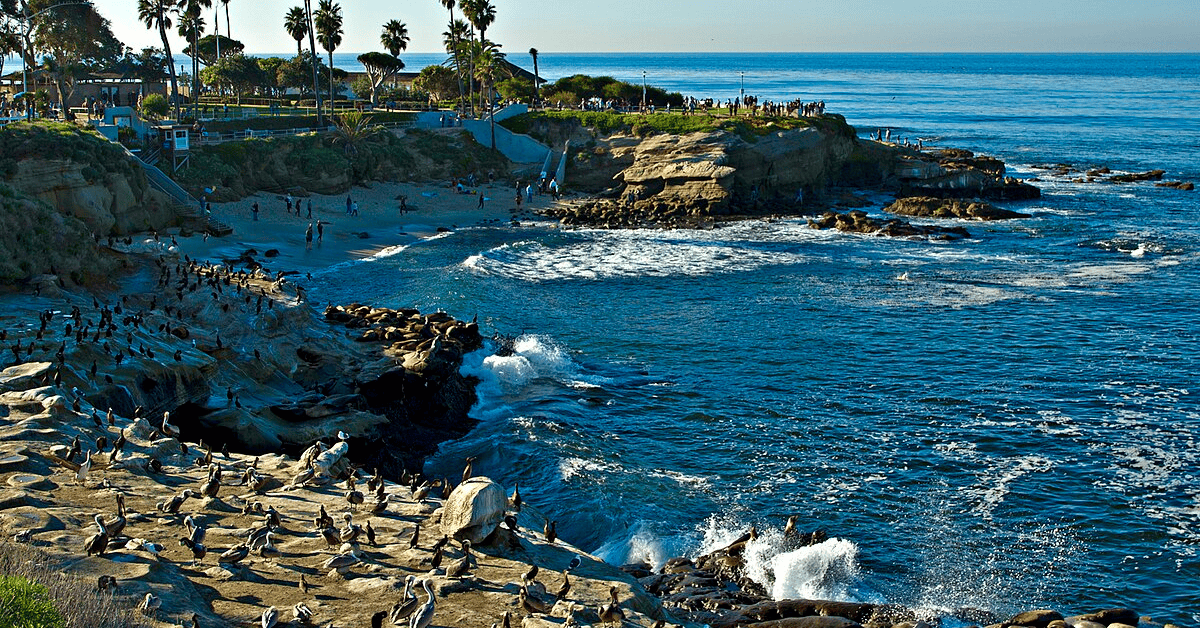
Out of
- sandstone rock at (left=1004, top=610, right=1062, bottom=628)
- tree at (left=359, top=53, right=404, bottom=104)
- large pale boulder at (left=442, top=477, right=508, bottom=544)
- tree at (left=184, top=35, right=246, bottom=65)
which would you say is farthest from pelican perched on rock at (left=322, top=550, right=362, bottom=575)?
tree at (left=184, top=35, right=246, bottom=65)

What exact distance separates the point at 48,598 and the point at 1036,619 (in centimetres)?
1674

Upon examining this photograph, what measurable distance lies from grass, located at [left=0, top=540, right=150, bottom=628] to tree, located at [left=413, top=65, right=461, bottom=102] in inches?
3318

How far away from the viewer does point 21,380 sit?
25.6 metres

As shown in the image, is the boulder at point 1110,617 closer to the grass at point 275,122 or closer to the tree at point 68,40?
the grass at point 275,122

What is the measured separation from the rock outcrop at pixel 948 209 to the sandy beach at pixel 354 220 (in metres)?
24.2

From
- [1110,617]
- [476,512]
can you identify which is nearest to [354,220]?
[476,512]

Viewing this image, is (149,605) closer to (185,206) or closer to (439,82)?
(185,206)

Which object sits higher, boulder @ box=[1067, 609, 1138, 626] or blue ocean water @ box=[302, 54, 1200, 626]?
Result: blue ocean water @ box=[302, 54, 1200, 626]

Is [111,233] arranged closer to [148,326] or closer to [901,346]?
[148,326]

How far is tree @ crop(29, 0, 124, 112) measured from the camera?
65938 millimetres

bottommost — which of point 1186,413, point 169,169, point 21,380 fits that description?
point 1186,413

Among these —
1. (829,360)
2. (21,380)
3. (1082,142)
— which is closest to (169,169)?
(21,380)

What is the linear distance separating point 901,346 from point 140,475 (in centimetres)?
2780

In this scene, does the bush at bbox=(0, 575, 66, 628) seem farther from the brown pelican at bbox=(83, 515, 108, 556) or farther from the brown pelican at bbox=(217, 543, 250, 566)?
the brown pelican at bbox=(217, 543, 250, 566)
